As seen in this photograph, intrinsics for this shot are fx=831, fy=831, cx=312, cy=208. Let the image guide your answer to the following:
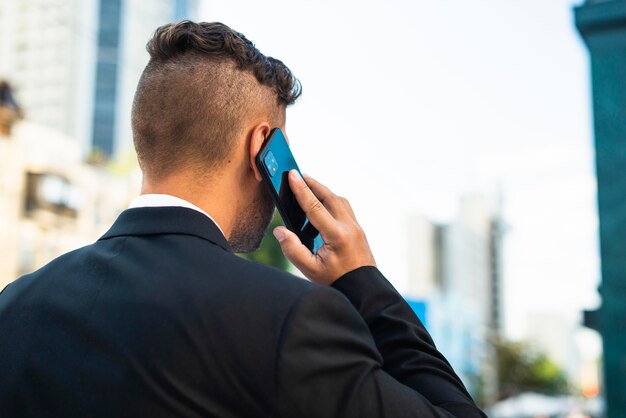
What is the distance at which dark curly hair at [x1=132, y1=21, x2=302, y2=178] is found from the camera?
1.67m

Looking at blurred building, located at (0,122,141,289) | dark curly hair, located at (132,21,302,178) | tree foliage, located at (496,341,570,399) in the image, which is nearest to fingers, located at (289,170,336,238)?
dark curly hair, located at (132,21,302,178)

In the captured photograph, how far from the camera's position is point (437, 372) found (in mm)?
1507

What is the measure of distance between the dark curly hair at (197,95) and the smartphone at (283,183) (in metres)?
0.06

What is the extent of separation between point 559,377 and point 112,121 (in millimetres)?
64012

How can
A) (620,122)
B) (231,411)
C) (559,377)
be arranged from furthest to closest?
(559,377)
(620,122)
(231,411)

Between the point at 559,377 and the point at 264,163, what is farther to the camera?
the point at 559,377

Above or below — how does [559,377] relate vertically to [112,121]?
below

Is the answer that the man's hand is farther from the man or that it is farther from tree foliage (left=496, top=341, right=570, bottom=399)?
tree foliage (left=496, top=341, right=570, bottom=399)

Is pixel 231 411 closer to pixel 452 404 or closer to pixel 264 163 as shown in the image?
pixel 452 404

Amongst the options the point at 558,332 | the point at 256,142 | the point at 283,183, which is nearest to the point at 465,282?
the point at 558,332

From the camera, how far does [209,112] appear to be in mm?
1676

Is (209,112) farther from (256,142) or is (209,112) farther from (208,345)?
(208,345)

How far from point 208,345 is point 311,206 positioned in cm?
47

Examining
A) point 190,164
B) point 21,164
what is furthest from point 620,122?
point 21,164
